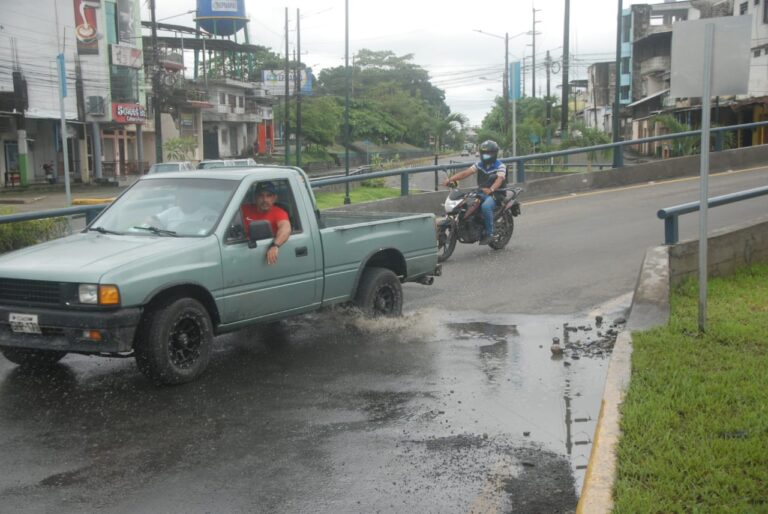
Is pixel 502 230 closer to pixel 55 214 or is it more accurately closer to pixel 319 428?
pixel 55 214

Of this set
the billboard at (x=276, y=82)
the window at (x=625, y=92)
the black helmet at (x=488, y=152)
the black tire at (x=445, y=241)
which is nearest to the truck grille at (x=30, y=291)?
the black tire at (x=445, y=241)

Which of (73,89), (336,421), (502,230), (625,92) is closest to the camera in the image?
(336,421)

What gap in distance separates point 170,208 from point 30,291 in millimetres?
1490

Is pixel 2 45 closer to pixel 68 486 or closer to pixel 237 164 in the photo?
pixel 237 164

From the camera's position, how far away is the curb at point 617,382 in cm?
464

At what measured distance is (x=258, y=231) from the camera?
24.9ft

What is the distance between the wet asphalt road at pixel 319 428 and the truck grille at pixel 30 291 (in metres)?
0.77

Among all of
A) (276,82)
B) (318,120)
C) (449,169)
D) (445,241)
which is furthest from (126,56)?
(445,241)

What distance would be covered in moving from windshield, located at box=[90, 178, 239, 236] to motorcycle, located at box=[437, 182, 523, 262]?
18.7 feet

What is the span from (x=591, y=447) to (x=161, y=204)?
4299 millimetres

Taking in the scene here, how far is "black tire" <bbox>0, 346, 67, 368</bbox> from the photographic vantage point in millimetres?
7630

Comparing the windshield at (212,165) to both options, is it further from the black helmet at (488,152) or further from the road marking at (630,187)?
the road marking at (630,187)

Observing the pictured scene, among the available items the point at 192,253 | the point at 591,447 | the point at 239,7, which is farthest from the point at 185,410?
the point at 239,7

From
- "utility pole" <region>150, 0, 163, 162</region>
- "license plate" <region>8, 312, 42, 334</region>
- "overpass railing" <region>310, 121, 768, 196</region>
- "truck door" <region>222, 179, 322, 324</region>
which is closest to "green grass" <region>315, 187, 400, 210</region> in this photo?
"utility pole" <region>150, 0, 163, 162</region>
